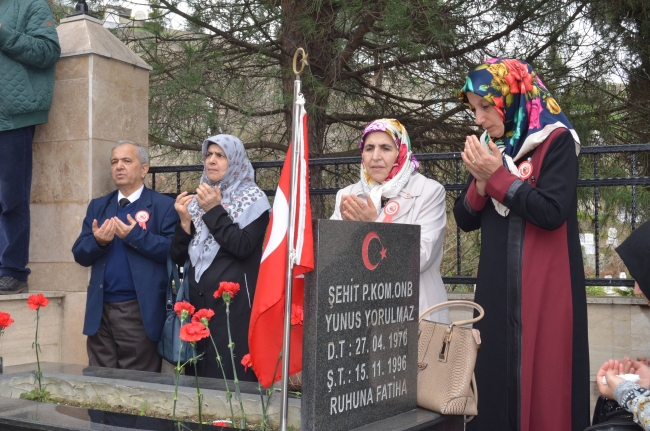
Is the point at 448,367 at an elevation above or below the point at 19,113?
below

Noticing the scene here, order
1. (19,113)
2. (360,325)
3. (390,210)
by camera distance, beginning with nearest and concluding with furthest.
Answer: (360,325) < (390,210) < (19,113)

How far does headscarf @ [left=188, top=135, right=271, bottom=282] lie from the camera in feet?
15.0

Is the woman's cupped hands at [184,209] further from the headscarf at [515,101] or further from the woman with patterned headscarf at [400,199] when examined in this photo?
the headscarf at [515,101]

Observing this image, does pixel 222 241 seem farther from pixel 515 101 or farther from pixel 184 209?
pixel 515 101

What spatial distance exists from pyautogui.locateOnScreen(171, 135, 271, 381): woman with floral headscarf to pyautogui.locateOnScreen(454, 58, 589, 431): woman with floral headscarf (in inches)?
57.9

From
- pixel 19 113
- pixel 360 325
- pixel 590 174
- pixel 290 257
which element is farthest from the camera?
pixel 590 174

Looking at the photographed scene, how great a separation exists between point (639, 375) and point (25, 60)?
13.3ft

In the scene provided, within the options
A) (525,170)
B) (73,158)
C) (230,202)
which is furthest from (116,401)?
(73,158)

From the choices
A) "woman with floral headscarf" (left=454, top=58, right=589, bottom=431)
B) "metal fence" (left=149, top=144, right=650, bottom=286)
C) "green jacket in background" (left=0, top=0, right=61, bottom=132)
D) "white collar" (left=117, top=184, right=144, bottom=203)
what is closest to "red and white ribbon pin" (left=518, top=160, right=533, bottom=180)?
"woman with floral headscarf" (left=454, top=58, right=589, bottom=431)

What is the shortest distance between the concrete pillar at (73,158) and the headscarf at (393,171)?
7.06 feet

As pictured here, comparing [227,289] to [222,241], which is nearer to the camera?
[227,289]

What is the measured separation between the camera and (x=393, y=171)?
4.13 m

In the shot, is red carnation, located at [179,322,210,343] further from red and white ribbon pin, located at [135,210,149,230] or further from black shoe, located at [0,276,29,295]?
black shoe, located at [0,276,29,295]

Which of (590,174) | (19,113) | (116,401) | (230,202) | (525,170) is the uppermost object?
(19,113)
